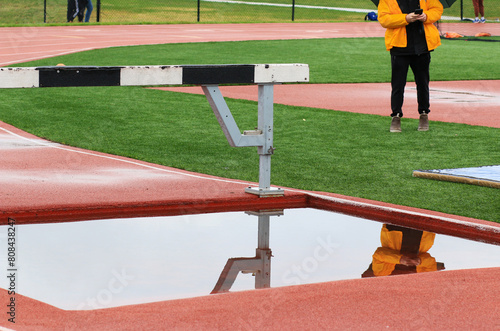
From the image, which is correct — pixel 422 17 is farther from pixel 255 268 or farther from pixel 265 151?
pixel 255 268

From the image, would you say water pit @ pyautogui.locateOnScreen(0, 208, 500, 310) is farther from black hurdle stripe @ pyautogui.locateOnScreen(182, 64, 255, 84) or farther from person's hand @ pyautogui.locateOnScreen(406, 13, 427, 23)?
person's hand @ pyautogui.locateOnScreen(406, 13, 427, 23)

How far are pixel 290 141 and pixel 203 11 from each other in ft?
124

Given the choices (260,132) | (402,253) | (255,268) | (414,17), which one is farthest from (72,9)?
(255,268)

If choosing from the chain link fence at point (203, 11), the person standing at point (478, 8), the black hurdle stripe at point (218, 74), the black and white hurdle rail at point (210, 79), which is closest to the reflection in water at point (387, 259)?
the black and white hurdle rail at point (210, 79)

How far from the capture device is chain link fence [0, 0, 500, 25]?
42375 millimetres

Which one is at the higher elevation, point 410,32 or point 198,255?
point 410,32

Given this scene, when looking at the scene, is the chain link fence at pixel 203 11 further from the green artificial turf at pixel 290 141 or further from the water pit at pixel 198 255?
the water pit at pixel 198 255

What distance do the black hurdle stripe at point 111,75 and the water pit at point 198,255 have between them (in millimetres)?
985

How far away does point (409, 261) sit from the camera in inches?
229

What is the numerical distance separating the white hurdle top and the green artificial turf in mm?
1135

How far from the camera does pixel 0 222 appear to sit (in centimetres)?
653

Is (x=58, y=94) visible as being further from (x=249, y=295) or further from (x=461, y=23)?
(x=461, y=23)

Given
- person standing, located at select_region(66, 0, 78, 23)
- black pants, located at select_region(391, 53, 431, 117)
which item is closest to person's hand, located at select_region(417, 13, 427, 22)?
black pants, located at select_region(391, 53, 431, 117)

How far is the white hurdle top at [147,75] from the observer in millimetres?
6418
